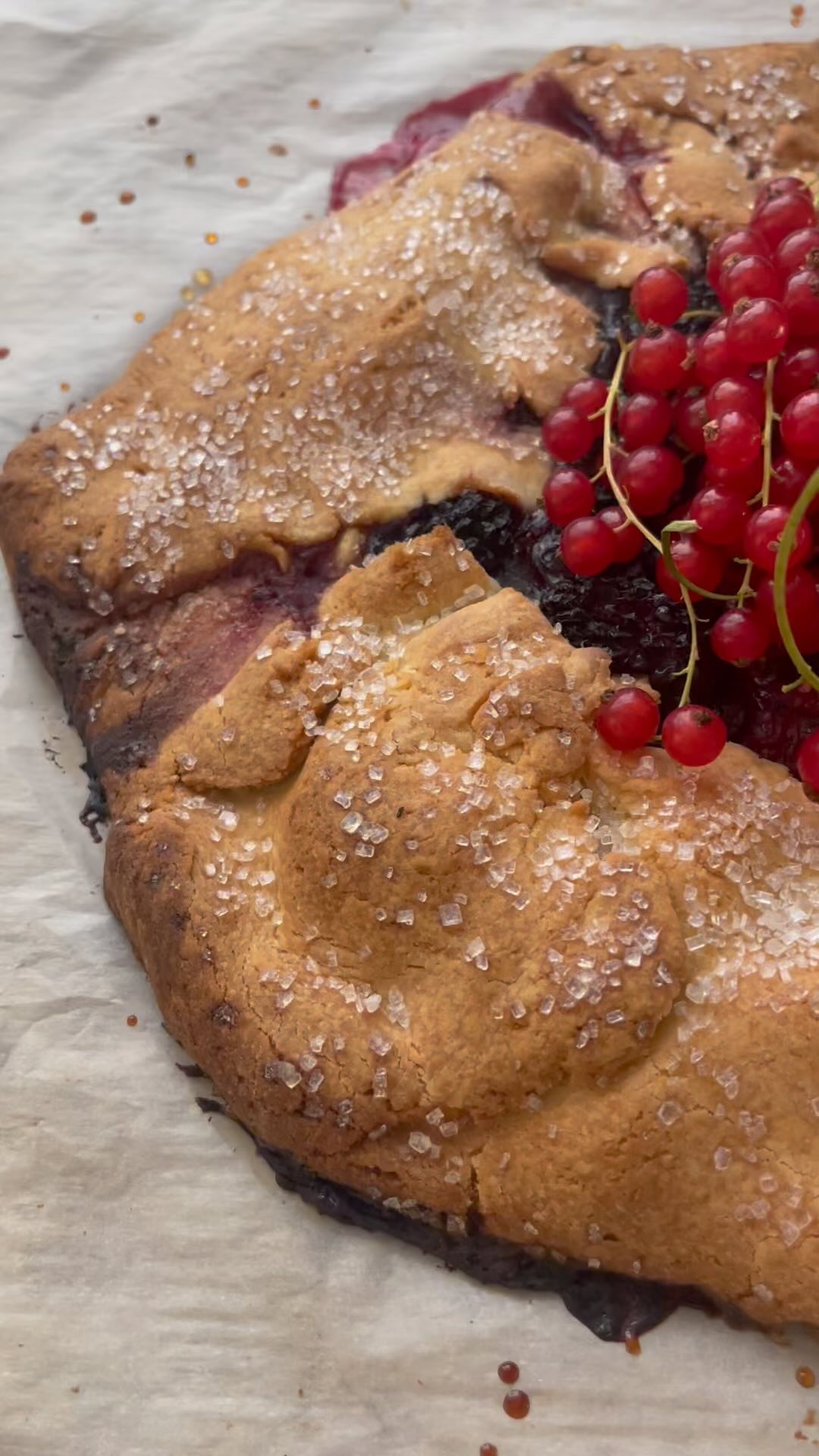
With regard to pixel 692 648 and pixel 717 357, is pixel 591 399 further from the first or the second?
pixel 692 648

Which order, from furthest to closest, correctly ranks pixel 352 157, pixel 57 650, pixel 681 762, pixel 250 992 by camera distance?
pixel 352 157 < pixel 57 650 < pixel 250 992 < pixel 681 762

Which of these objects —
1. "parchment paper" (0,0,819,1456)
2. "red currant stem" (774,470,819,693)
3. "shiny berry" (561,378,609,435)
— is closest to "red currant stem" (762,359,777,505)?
"red currant stem" (774,470,819,693)

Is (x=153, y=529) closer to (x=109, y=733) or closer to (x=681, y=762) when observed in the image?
(x=109, y=733)

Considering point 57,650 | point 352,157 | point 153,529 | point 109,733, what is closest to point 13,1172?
point 109,733

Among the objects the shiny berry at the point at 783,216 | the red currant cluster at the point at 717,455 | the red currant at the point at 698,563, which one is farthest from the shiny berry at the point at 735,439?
the shiny berry at the point at 783,216

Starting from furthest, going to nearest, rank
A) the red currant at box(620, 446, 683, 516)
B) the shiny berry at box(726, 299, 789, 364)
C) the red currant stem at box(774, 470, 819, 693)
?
1. the red currant at box(620, 446, 683, 516)
2. the shiny berry at box(726, 299, 789, 364)
3. the red currant stem at box(774, 470, 819, 693)

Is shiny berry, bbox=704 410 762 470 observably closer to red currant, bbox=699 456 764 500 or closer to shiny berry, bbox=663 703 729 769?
red currant, bbox=699 456 764 500

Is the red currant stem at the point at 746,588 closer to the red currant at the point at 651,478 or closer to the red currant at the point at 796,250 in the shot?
the red currant at the point at 651,478
